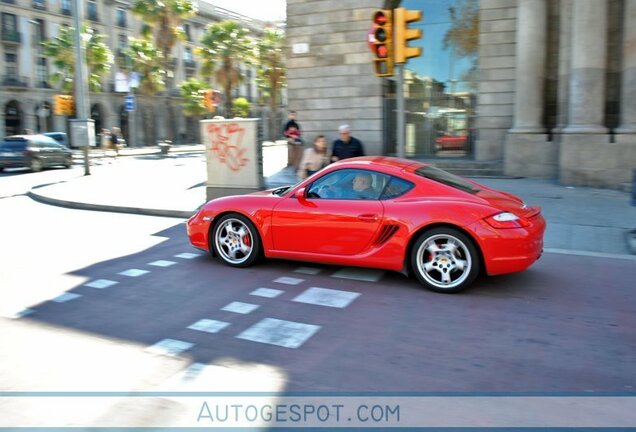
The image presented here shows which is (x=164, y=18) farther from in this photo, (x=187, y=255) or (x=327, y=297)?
(x=327, y=297)

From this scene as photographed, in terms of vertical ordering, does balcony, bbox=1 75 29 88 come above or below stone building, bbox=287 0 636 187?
above

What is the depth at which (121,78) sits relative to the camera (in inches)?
1225

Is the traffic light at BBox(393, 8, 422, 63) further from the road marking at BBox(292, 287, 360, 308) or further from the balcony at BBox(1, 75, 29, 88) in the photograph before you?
the balcony at BBox(1, 75, 29, 88)

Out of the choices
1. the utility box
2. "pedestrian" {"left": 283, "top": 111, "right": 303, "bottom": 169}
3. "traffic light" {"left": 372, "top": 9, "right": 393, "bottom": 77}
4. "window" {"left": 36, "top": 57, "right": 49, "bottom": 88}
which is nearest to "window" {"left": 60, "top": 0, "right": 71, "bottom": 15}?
"window" {"left": 36, "top": 57, "right": 49, "bottom": 88}

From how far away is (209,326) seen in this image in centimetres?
482

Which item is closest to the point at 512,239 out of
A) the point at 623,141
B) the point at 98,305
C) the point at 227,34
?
the point at 98,305

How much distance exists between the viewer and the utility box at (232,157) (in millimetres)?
11258

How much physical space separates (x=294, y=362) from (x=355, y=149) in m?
6.59

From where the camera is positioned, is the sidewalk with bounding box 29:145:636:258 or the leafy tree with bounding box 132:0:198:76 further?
the leafy tree with bounding box 132:0:198:76

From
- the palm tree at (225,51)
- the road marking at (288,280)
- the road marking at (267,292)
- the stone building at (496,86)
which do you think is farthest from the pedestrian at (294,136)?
the palm tree at (225,51)

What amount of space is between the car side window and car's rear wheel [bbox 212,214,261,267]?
1629 mm

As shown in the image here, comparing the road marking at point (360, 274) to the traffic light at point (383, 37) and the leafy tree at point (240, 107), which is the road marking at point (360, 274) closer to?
the traffic light at point (383, 37)

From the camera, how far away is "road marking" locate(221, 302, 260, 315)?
521 centimetres

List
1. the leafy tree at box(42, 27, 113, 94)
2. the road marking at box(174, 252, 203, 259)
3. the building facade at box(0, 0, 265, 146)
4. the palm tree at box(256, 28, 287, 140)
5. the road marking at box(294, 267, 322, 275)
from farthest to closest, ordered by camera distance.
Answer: the palm tree at box(256, 28, 287, 140) → the building facade at box(0, 0, 265, 146) → the leafy tree at box(42, 27, 113, 94) → the road marking at box(174, 252, 203, 259) → the road marking at box(294, 267, 322, 275)
